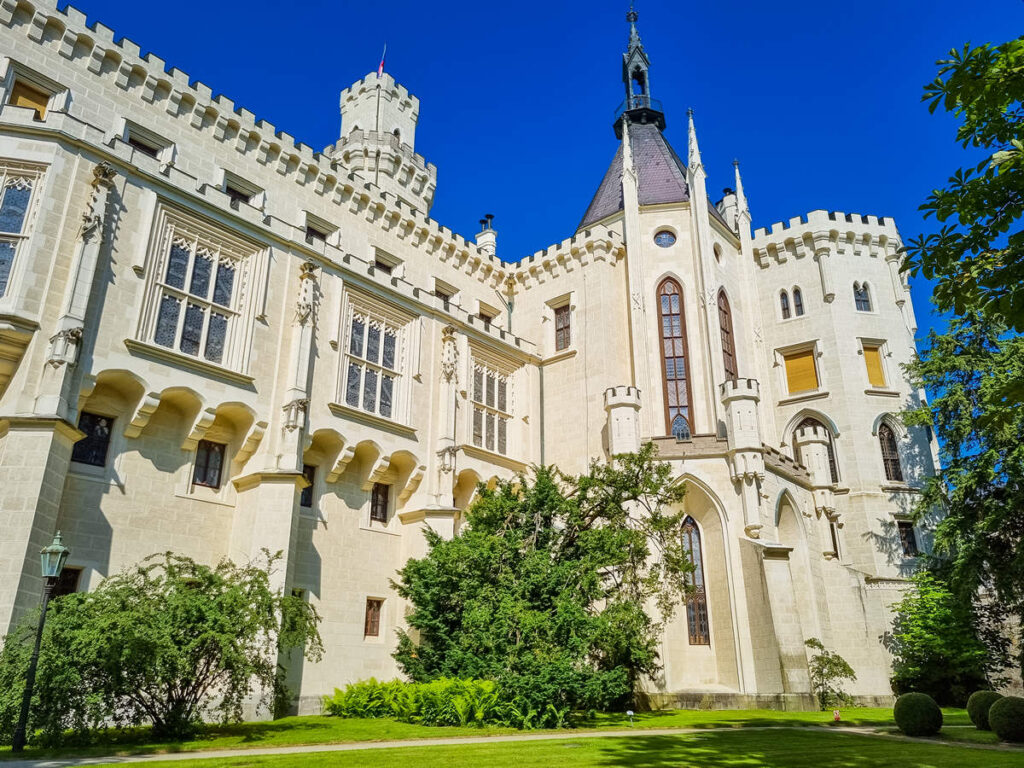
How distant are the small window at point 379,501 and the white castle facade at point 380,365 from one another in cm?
15

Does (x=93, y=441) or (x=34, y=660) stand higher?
(x=93, y=441)

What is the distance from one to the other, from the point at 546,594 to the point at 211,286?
13344 mm

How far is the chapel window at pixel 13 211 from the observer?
17.9 meters

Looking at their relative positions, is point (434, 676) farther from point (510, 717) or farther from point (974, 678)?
point (974, 678)

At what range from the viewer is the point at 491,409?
3025 centimetres

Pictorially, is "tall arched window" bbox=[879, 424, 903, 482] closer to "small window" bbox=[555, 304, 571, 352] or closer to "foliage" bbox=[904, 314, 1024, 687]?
"foliage" bbox=[904, 314, 1024, 687]

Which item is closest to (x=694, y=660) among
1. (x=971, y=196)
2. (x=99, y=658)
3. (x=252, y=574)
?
(x=252, y=574)

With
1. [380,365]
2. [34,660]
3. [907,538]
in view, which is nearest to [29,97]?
[380,365]

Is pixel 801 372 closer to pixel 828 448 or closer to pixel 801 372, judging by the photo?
pixel 801 372

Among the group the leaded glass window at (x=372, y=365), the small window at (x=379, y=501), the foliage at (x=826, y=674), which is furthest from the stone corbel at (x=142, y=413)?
the foliage at (x=826, y=674)

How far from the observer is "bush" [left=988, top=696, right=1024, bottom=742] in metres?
14.8

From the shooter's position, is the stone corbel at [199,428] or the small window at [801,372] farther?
the small window at [801,372]

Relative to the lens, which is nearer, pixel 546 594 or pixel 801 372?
pixel 546 594

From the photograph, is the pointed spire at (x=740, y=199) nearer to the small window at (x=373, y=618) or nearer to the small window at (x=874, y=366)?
the small window at (x=874, y=366)
